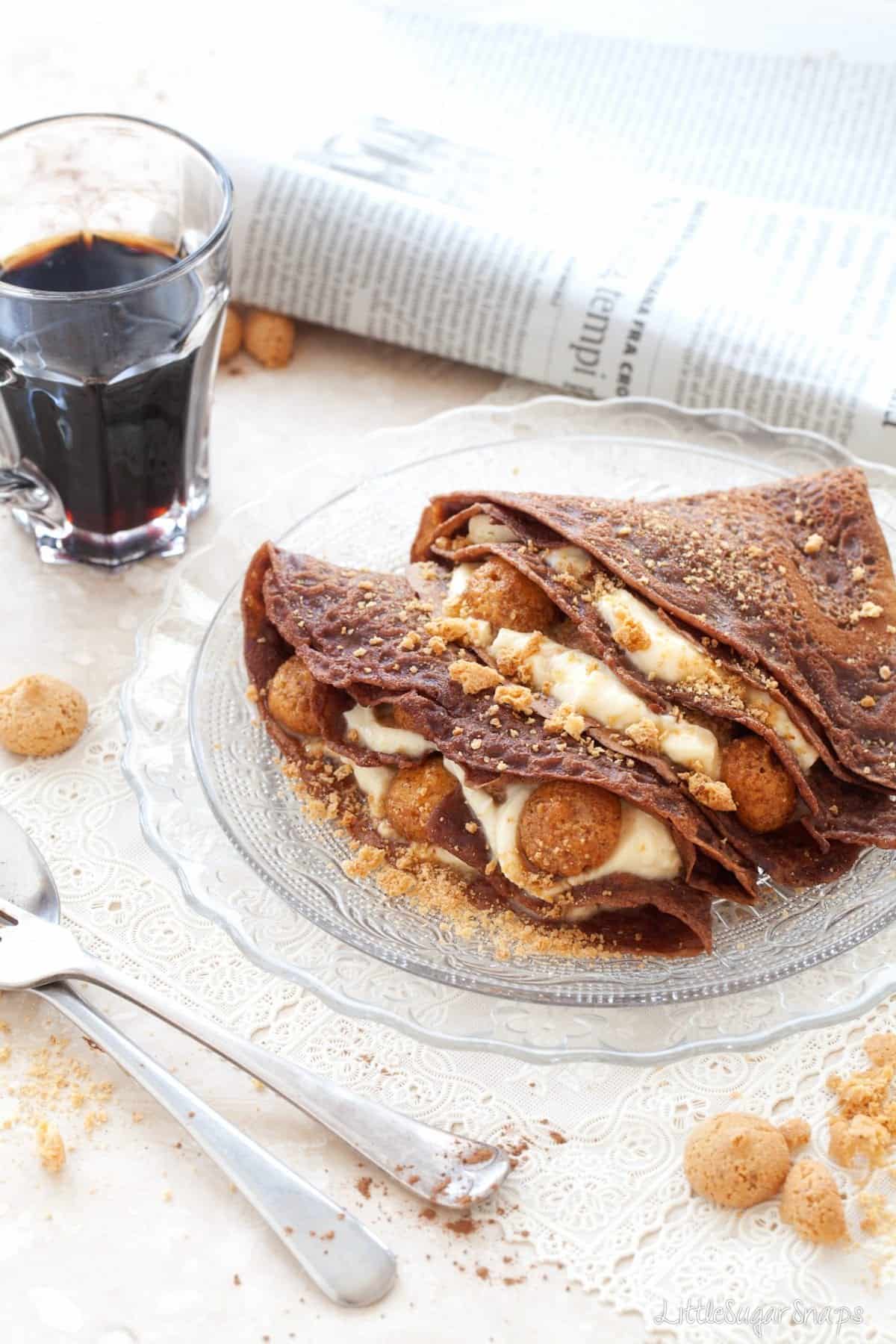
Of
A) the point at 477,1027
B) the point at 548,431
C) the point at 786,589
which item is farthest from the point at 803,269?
the point at 477,1027

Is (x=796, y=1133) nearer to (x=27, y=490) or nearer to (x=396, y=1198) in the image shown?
(x=396, y=1198)

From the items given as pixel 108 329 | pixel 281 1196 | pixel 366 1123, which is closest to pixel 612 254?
pixel 108 329

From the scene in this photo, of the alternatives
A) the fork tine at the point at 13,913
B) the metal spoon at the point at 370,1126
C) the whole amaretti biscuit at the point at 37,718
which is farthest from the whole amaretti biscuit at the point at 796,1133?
the whole amaretti biscuit at the point at 37,718

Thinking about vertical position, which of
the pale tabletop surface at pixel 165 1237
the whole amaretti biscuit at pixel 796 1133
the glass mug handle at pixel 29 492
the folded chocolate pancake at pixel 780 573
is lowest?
the pale tabletop surface at pixel 165 1237

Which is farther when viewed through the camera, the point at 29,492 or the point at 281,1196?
the point at 29,492

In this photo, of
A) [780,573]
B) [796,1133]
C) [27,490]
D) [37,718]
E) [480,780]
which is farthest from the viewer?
[27,490]

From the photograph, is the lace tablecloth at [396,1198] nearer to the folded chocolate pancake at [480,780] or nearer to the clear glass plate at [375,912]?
the clear glass plate at [375,912]

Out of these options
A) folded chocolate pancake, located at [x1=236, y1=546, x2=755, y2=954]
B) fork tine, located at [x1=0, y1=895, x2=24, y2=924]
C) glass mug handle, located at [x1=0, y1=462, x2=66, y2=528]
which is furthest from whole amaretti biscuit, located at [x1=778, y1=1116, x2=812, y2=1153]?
glass mug handle, located at [x1=0, y1=462, x2=66, y2=528]
